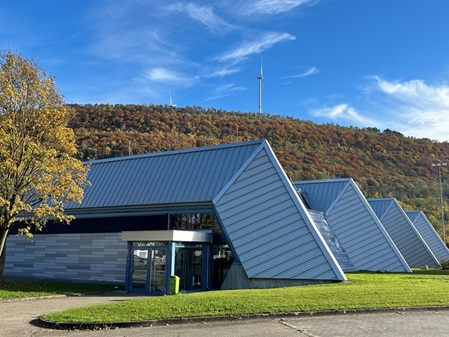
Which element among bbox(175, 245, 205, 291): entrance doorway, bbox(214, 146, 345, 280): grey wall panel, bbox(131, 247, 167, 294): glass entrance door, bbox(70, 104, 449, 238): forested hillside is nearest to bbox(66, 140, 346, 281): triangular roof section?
bbox(214, 146, 345, 280): grey wall panel

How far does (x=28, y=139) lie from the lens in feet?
61.5

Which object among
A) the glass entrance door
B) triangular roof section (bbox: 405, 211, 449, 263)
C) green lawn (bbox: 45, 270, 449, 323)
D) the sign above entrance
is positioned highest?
triangular roof section (bbox: 405, 211, 449, 263)

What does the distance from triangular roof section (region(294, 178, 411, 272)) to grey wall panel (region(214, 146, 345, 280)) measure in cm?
876

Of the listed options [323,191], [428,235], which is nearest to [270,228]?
[323,191]

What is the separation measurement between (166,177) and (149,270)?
5496mm

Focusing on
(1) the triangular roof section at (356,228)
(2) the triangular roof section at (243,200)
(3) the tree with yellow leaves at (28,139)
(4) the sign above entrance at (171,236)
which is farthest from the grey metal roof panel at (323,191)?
(3) the tree with yellow leaves at (28,139)

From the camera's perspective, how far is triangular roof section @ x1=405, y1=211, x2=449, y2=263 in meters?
44.3

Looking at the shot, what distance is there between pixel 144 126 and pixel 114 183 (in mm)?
42268

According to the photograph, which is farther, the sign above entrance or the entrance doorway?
the entrance doorway

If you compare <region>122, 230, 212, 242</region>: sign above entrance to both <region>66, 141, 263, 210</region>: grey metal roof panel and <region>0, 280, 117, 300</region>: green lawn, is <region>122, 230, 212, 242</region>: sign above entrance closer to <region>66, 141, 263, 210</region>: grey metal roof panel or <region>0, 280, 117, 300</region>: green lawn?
<region>66, 141, 263, 210</region>: grey metal roof panel

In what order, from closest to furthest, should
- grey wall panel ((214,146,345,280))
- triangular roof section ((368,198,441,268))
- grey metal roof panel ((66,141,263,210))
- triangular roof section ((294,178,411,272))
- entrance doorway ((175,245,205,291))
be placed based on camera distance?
grey wall panel ((214,146,345,280)) → entrance doorway ((175,245,205,291)) → grey metal roof panel ((66,141,263,210)) → triangular roof section ((294,178,411,272)) → triangular roof section ((368,198,441,268))

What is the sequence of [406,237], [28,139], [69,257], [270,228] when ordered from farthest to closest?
[406,237]
[69,257]
[270,228]
[28,139]

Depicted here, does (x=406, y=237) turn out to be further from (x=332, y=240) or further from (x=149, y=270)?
(x=149, y=270)

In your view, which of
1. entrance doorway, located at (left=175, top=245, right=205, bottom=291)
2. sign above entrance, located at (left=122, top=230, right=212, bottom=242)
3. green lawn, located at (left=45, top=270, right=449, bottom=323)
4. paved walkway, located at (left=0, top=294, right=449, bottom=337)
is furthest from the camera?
entrance doorway, located at (left=175, top=245, right=205, bottom=291)
